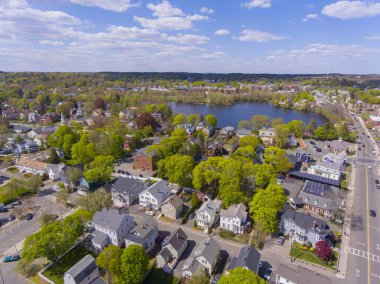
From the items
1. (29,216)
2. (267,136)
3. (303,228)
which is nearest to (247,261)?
(303,228)

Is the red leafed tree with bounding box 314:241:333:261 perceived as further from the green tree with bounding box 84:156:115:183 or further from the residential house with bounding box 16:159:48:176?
the residential house with bounding box 16:159:48:176

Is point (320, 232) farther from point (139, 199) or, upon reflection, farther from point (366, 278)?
point (139, 199)

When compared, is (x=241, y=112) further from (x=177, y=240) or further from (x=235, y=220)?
(x=177, y=240)

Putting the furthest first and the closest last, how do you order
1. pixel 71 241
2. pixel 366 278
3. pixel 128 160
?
pixel 128 160, pixel 71 241, pixel 366 278

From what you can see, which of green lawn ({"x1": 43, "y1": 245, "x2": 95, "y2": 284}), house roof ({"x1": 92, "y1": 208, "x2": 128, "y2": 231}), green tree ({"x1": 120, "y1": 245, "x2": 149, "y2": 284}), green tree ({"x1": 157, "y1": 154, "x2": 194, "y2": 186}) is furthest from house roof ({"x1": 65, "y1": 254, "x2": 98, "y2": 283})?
green tree ({"x1": 157, "y1": 154, "x2": 194, "y2": 186})

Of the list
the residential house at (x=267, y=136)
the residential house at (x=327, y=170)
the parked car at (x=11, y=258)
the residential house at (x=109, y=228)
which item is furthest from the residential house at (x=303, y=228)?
the residential house at (x=267, y=136)

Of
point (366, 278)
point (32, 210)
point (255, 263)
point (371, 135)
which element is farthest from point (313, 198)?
point (371, 135)

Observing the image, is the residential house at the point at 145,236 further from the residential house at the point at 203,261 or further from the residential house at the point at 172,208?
the residential house at the point at 203,261
